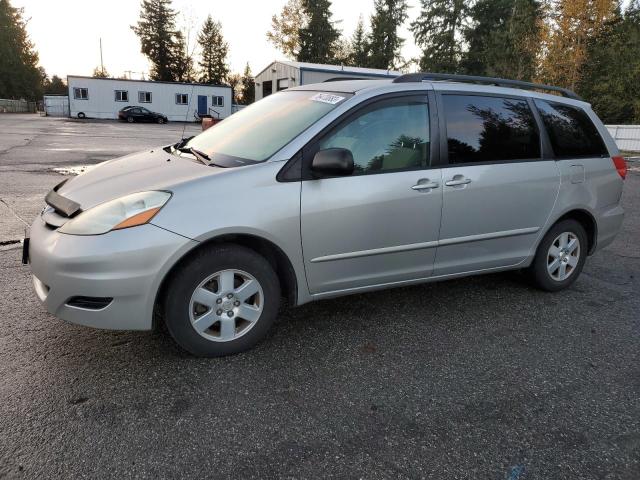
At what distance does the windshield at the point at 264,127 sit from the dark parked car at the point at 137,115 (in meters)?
37.9

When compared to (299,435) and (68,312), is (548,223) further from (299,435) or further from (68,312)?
(68,312)

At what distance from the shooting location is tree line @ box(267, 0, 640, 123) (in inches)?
1097

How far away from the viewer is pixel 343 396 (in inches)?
106

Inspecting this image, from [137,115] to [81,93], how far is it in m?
6.34

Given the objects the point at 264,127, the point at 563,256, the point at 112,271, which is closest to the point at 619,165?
the point at 563,256

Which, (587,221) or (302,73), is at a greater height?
(302,73)

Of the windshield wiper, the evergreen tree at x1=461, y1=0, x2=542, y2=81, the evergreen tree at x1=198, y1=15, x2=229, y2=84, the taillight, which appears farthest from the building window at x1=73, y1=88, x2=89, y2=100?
the taillight

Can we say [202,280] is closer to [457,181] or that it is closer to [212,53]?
[457,181]

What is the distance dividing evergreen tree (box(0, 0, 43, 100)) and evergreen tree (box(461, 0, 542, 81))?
190ft

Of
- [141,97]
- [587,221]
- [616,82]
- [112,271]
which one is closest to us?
[112,271]

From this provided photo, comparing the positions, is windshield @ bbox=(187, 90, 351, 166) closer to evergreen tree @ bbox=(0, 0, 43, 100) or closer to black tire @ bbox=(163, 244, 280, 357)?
black tire @ bbox=(163, 244, 280, 357)

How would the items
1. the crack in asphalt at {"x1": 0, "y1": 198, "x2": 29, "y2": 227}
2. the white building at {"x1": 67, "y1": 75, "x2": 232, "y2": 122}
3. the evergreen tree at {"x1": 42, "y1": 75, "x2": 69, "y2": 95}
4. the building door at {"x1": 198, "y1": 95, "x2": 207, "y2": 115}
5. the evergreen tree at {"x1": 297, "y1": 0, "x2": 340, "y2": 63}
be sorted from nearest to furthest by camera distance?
the crack in asphalt at {"x1": 0, "y1": 198, "x2": 29, "y2": 227} → the white building at {"x1": 67, "y1": 75, "x2": 232, "y2": 122} → the building door at {"x1": 198, "y1": 95, "x2": 207, "y2": 115} → the evergreen tree at {"x1": 297, "y1": 0, "x2": 340, "y2": 63} → the evergreen tree at {"x1": 42, "y1": 75, "x2": 69, "y2": 95}

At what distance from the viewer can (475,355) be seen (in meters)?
3.22

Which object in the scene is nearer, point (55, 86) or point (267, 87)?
point (267, 87)
